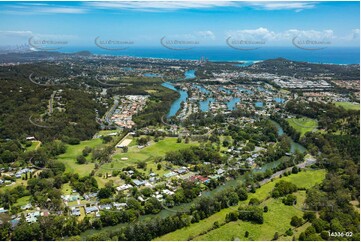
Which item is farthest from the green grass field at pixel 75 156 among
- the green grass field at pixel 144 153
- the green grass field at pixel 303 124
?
the green grass field at pixel 303 124

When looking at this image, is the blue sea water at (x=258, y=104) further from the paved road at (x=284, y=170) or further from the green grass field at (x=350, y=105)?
the paved road at (x=284, y=170)

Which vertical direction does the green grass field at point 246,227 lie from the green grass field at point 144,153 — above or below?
below

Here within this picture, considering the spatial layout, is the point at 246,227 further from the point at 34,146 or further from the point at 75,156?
the point at 34,146

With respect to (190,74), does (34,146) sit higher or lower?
lower

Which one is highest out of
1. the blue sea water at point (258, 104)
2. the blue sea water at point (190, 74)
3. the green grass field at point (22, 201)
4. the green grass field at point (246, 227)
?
the blue sea water at point (190, 74)

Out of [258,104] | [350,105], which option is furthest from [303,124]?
[258,104]

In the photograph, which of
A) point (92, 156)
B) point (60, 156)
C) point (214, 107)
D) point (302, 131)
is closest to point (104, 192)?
point (92, 156)

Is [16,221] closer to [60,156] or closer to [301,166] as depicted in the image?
[60,156]
